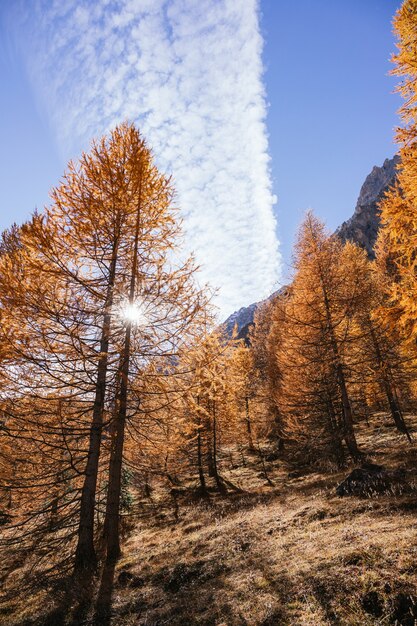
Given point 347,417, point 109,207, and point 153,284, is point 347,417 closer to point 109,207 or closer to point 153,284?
point 153,284

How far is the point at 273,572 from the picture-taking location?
5230 millimetres

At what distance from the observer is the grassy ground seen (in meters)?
3.85

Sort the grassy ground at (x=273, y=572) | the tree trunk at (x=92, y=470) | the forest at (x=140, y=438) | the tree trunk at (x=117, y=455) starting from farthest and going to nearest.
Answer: the tree trunk at (x=117, y=455), the tree trunk at (x=92, y=470), the forest at (x=140, y=438), the grassy ground at (x=273, y=572)

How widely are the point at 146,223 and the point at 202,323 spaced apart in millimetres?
3257

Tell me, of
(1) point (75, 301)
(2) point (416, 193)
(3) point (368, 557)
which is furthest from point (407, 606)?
(1) point (75, 301)

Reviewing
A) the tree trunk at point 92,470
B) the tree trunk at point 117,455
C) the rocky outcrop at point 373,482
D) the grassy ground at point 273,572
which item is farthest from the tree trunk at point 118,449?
the rocky outcrop at point 373,482

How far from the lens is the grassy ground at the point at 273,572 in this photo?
3.85m

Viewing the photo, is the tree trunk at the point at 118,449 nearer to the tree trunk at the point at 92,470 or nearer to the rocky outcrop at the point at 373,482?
the tree trunk at the point at 92,470

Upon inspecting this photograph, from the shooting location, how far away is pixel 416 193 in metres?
5.94

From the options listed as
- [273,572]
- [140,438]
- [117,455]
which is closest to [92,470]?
[117,455]

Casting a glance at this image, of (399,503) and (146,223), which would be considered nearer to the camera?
(399,503)

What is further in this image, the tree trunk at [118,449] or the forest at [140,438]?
the tree trunk at [118,449]

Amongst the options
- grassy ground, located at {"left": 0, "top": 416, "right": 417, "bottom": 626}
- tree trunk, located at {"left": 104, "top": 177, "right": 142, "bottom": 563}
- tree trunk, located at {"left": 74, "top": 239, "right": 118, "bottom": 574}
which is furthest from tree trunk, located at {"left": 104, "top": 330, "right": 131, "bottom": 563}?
grassy ground, located at {"left": 0, "top": 416, "right": 417, "bottom": 626}

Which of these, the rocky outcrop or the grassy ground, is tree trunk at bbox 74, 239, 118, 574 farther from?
the rocky outcrop
